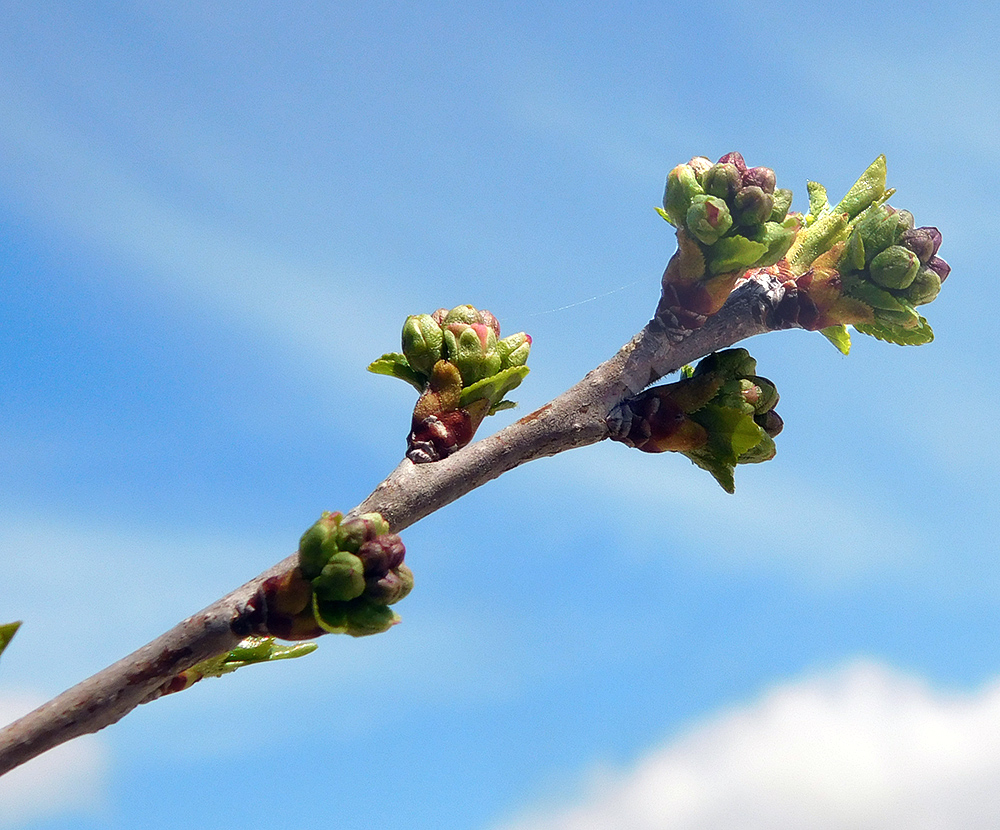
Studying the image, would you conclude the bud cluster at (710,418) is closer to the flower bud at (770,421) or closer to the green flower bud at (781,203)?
the flower bud at (770,421)

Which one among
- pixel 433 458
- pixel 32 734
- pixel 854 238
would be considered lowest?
pixel 32 734

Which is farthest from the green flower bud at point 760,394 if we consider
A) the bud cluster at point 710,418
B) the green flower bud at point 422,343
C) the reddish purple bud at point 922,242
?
the green flower bud at point 422,343

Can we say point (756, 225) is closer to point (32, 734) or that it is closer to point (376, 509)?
point (376, 509)

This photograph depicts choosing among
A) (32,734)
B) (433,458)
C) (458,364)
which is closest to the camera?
(32,734)

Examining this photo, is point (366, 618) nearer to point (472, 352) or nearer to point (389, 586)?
point (389, 586)

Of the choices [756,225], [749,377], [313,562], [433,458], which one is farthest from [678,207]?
[313,562]

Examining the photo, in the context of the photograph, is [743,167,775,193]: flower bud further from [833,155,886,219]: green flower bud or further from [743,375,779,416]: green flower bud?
[743,375,779,416]: green flower bud
